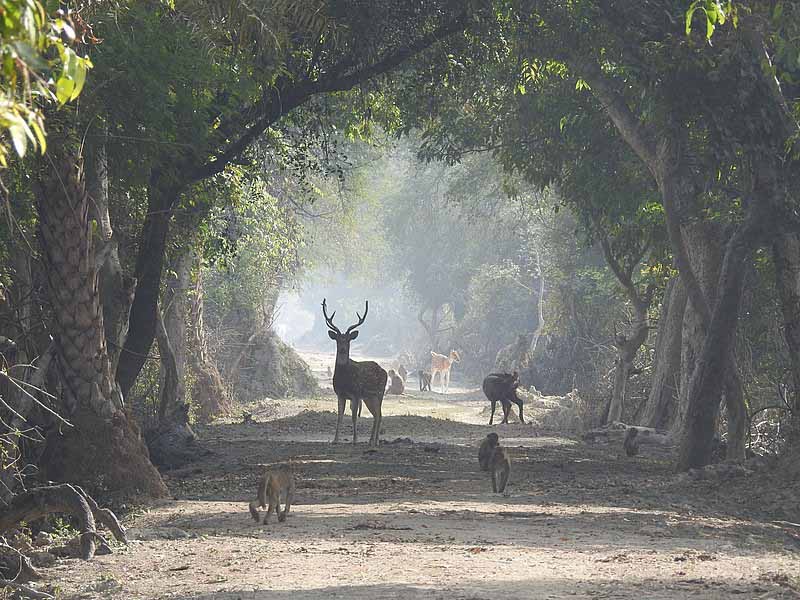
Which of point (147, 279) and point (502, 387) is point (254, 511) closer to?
point (147, 279)

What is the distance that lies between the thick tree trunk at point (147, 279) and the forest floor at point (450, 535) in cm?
165

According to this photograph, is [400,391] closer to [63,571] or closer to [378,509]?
[378,509]

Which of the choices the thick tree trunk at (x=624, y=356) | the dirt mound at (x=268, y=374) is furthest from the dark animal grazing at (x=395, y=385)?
the thick tree trunk at (x=624, y=356)

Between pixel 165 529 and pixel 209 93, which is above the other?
pixel 209 93

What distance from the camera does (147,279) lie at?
15055 millimetres

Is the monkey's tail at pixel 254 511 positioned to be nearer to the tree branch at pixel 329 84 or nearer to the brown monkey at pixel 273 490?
the brown monkey at pixel 273 490

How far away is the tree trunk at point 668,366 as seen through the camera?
21.2 metres

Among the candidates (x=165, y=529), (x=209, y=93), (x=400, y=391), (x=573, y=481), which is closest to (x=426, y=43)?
(x=209, y=93)

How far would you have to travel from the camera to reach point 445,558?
8.47 metres

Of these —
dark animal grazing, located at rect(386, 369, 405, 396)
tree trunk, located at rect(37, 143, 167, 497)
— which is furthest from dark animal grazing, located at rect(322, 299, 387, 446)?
dark animal grazing, located at rect(386, 369, 405, 396)

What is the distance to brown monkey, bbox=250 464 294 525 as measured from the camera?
1034 cm

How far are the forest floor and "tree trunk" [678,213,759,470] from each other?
0.82 m

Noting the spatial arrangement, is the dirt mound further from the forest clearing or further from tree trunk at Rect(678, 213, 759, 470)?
tree trunk at Rect(678, 213, 759, 470)

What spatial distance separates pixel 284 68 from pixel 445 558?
7951mm
